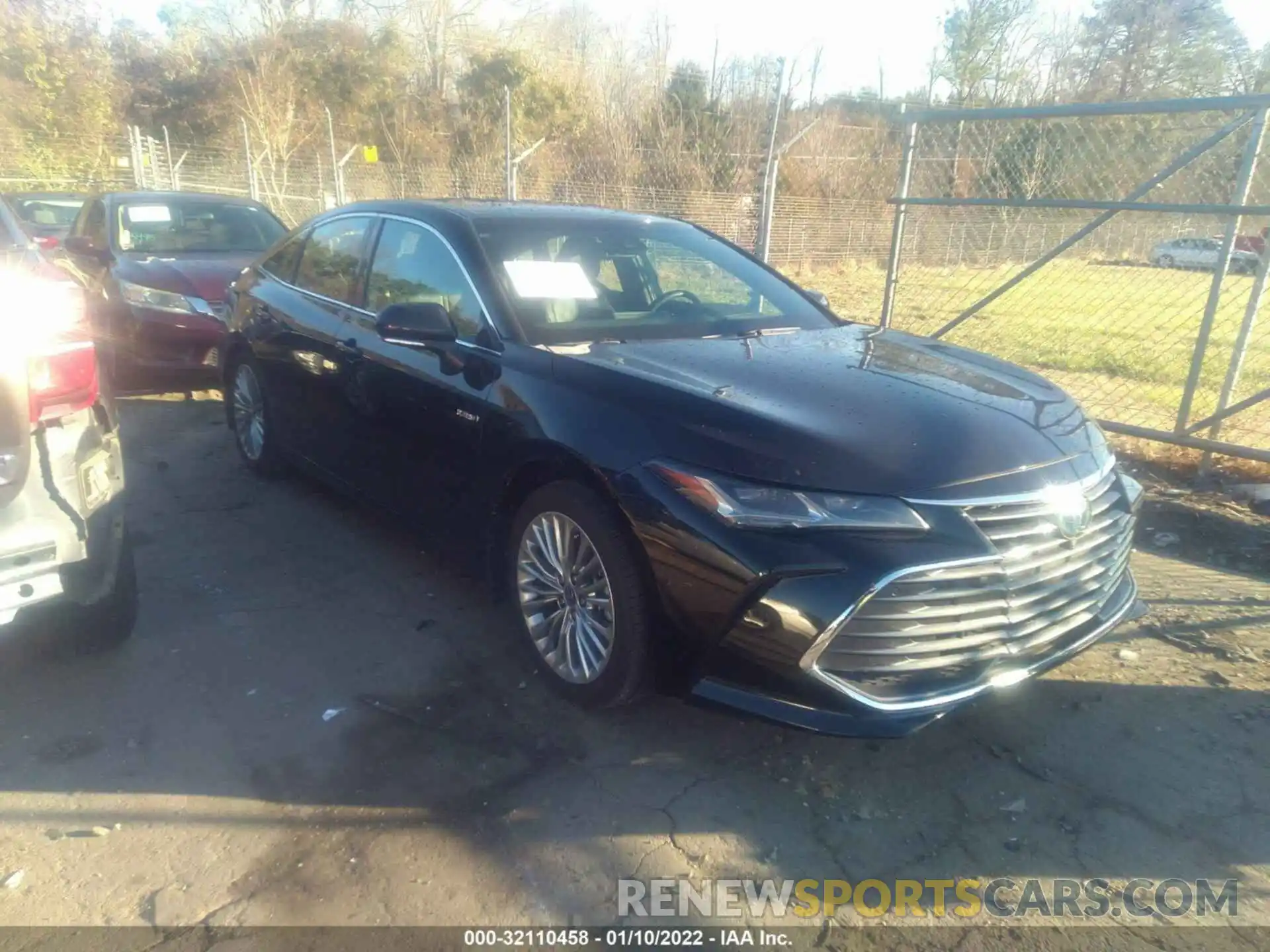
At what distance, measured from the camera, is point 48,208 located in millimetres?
12539

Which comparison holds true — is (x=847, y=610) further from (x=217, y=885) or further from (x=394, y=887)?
(x=217, y=885)

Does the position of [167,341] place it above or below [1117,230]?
below

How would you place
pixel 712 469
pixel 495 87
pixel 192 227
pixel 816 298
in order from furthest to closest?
pixel 495 87 → pixel 192 227 → pixel 816 298 → pixel 712 469

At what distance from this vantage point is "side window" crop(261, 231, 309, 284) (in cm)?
514

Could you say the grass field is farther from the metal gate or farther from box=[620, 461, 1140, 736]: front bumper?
box=[620, 461, 1140, 736]: front bumper

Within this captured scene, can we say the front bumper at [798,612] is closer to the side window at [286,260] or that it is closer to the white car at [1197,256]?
the side window at [286,260]

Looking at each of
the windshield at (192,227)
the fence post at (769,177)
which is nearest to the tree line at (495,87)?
the fence post at (769,177)

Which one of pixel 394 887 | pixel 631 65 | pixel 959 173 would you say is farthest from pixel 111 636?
pixel 631 65

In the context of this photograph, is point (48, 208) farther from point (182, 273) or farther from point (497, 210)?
point (497, 210)

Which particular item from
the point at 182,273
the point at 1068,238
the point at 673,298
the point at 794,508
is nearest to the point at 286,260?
the point at 673,298

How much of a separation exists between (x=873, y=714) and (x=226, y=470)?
464 centimetres

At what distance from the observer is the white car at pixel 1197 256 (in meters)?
5.74

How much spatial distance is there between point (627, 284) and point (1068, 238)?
141 inches

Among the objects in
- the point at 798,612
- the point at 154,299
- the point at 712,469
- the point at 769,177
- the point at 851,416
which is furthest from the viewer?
the point at 769,177
